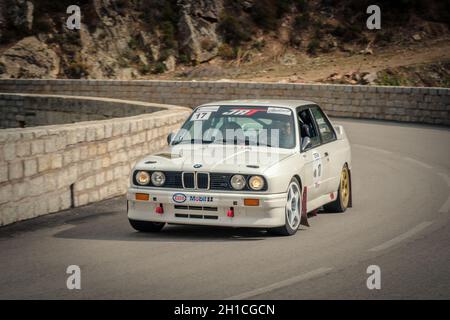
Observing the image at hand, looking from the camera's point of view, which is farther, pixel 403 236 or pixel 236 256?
pixel 403 236

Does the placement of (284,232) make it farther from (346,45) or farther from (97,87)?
(346,45)

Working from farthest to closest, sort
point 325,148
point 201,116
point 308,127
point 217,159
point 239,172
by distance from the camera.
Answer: point 325,148, point 308,127, point 201,116, point 217,159, point 239,172

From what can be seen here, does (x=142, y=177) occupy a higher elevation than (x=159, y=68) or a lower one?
higher

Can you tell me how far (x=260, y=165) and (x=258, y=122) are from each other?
4.47 ft

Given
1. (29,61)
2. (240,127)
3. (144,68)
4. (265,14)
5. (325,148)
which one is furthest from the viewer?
(265,14)

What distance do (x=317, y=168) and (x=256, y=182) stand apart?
64.5 inches

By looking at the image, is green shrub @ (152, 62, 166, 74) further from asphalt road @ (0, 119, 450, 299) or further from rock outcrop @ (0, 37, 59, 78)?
asphalt road @ (0, 119, 450, 299)

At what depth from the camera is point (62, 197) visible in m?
12.7

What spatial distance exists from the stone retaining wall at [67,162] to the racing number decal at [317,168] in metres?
3.56

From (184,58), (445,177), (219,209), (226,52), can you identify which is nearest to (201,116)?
(219,209)

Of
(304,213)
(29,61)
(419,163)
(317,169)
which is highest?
(317,169)

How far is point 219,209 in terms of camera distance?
978cm

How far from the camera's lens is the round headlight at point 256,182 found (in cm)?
976

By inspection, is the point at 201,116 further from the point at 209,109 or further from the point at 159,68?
the point at 159,68
